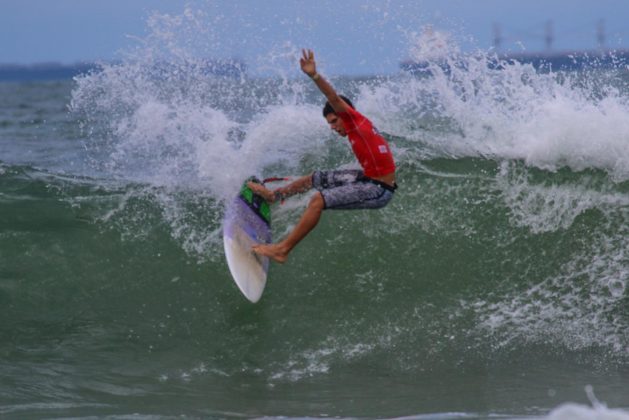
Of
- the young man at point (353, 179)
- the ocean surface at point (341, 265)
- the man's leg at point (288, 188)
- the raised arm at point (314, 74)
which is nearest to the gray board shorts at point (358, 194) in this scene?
the young man at point (353, 179)

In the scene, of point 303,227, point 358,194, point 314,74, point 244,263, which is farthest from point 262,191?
point 314,74

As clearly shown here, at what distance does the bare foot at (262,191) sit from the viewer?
7160 mm

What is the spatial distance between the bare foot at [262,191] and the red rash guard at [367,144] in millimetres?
889

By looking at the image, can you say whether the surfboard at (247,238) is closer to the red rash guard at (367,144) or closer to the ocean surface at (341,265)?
the ocean surface at (341,265)

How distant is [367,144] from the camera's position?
6.46 meters

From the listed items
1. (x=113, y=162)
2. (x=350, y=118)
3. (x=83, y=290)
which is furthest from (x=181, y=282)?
(x=113, y=162)

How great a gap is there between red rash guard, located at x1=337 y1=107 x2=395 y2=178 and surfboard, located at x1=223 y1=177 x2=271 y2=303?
1093mm

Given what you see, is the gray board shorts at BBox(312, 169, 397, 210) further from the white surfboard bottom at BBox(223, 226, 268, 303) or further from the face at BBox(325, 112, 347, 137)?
the white surfboard bottom at BBox(223, 226, 268, 303)

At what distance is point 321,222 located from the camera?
8500 millimetres

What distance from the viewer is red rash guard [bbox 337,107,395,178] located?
6.41 metres

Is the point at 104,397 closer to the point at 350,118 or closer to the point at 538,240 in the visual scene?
the point at 350,118

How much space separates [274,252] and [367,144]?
1.06 meters

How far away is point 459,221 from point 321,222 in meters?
1.29

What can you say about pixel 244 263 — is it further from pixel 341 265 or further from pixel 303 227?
pixel 341 265
